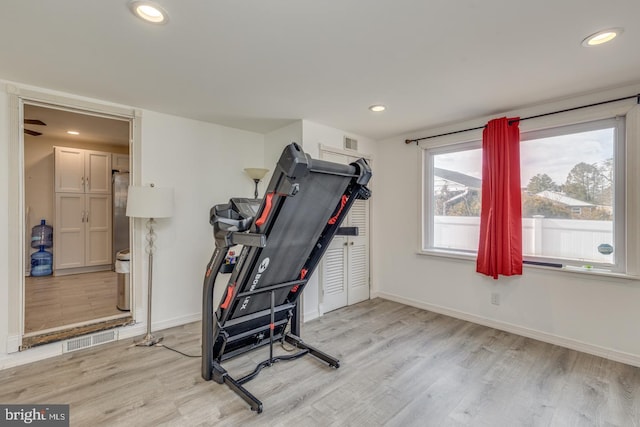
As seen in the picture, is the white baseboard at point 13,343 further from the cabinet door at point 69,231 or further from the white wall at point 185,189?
the cabinet door at point 69,231

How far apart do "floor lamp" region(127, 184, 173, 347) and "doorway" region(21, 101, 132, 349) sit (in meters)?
1.56

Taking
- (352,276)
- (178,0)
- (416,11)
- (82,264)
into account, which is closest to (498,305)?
(352,276)

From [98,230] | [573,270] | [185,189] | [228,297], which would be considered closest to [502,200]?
[573,270]

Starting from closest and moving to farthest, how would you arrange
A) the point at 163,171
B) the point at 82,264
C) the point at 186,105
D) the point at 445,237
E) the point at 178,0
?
the point at 178,0, the point at 186,105, the point at 163,171, the point at 445,237, the point at 82,264

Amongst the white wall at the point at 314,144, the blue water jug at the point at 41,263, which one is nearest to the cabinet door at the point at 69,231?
the blue water jug at the point at 41,263

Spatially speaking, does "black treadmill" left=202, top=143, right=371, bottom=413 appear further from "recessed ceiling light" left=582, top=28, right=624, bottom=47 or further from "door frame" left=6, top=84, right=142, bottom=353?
"door frame" left=6, top=84, right=142, bottom=353

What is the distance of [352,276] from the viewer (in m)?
4.10

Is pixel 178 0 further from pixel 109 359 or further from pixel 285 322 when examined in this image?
pixel 109 359

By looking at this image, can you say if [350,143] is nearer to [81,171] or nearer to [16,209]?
[16,209]

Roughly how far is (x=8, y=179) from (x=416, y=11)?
130 inches

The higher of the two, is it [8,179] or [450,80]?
[450,80]

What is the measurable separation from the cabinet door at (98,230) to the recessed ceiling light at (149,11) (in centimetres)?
498

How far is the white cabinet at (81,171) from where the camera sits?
5.07 m

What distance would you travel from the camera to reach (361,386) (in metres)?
2.19
